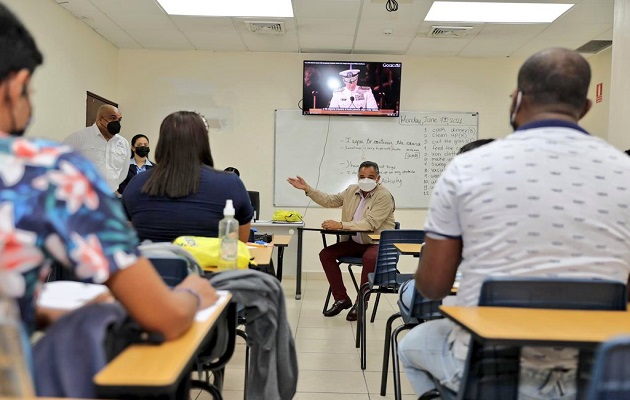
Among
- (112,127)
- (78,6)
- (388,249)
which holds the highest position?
(78,6)

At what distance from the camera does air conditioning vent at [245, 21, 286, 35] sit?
523 cm

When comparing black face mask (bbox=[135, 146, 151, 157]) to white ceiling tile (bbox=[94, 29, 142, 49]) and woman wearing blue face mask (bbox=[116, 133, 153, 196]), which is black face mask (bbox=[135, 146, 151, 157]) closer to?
woman wearing blue face mask (bbox=[116, 133, 153, 196])

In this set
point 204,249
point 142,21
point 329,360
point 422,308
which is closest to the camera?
point 204,249

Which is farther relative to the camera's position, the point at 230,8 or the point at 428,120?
the point at 428,120

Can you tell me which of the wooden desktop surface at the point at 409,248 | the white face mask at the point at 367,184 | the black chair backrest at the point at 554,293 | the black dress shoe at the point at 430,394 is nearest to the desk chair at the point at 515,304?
the black chair backrest at the point at 554,293

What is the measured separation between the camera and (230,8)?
4871 mm

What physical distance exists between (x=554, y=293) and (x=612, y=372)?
427 mm

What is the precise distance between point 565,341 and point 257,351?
1030 millimetres

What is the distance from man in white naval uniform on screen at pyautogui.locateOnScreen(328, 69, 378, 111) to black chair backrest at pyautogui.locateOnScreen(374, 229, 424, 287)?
3.12 meters

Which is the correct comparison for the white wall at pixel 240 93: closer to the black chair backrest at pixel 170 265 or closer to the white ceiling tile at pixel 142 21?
the white ceiling tile at pixel 142 21

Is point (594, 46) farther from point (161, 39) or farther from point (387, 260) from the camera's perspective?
point (161, 39)

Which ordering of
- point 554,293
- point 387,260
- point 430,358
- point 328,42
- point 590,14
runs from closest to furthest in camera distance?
point 554,293 < point 430,358 < point 387,260 < point 590,14 < point 328,42

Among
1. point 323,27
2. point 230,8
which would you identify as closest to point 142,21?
point 230,8

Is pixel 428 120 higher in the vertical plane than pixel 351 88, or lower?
lower
